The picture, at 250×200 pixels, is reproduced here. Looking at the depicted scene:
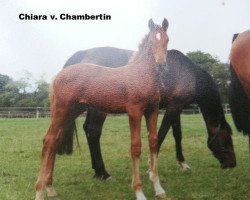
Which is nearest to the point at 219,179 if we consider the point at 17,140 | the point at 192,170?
the point at 192,170

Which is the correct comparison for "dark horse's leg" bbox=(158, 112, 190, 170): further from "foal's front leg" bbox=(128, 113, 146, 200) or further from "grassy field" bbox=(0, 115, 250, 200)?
"foal's front leg" bbox=(128, 113, 146, 200)

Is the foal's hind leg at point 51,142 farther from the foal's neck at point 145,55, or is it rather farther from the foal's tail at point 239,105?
the foal's tail at point 239,105

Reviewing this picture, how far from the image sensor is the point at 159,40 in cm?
542

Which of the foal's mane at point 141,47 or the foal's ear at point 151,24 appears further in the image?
the foal's mane at point 141,47

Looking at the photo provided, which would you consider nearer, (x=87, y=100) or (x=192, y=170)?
(x=87, y=100)

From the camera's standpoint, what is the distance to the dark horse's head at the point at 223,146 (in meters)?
8.19

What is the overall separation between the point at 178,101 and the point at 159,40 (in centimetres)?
329

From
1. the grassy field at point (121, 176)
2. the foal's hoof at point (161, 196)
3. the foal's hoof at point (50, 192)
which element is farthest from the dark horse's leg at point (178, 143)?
the foal's hoof at point (50, 192)

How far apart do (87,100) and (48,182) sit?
1.40m

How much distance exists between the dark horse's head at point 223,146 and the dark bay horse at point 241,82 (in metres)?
1.23

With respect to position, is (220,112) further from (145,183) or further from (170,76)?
(145,183)

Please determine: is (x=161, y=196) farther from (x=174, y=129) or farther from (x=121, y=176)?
(x=174, y=129)

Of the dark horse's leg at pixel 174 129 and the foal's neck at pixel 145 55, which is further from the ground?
the foal's neck at pixel 145 55

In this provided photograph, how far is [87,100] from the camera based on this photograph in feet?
18.9
